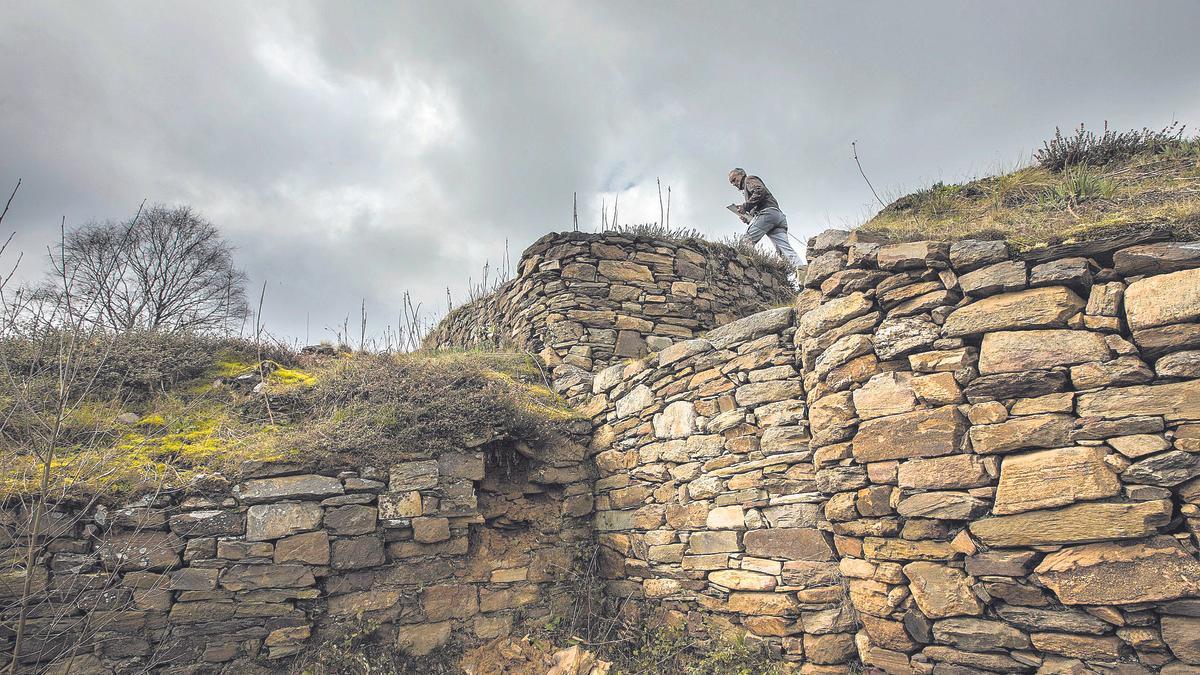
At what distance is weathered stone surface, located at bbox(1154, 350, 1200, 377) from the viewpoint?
9.92 ft

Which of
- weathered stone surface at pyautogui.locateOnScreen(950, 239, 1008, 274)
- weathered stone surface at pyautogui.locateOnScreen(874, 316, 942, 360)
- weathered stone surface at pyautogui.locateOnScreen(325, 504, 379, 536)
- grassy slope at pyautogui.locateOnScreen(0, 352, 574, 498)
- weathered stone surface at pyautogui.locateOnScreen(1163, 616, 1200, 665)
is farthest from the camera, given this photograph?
weathered stone surface at pyautogui.locateOnScreen(325, 504, 379, 536)

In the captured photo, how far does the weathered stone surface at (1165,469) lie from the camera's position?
2.95m

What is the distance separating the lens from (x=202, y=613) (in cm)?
455

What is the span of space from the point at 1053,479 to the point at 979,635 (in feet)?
3.22

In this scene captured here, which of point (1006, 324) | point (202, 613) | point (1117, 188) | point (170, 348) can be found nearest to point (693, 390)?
point (1006, 324)

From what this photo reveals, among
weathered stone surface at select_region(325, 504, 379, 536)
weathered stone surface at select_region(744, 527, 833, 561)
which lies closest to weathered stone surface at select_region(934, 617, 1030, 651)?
weathered stone surface at select_region(744, 527, 833, 561)

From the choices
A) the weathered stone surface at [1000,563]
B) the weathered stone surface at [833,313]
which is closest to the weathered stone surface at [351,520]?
the weathered stone surface at [833,313]

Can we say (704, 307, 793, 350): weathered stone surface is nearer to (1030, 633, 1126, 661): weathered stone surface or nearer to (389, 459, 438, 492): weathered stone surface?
(1030, 633, 1126, 661): weathered stone surface

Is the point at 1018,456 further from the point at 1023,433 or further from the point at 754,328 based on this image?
the point at 754,328

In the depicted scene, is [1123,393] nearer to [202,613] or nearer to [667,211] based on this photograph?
[202,613]

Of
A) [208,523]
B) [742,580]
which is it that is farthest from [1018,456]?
[208,523]

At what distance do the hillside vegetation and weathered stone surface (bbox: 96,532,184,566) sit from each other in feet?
19.1

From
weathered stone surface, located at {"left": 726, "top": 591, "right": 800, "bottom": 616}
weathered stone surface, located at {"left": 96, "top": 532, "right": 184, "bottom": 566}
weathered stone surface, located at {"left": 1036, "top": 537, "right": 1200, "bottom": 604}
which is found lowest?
weathered stone surface, located at {"left": 726, "top": 591, "right": 800, "bottom": 616}

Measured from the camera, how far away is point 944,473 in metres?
3.59
